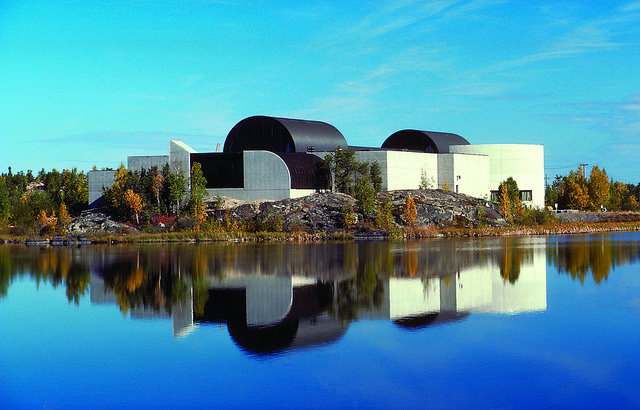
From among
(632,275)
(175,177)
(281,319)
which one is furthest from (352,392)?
(175,177)

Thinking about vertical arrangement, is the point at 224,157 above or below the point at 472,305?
above

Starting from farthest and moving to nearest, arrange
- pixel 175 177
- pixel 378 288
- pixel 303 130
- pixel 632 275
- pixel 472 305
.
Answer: pixel 303 130, pixel 175 177, pixel 632 275, pixel 378 288, pixel 472 305

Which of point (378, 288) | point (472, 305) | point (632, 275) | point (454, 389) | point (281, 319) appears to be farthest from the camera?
point (632, 275)

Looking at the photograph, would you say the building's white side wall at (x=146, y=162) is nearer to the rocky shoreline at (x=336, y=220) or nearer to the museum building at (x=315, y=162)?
the museum building at (x=315, y=162)

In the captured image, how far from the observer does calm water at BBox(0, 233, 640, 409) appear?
11.2m

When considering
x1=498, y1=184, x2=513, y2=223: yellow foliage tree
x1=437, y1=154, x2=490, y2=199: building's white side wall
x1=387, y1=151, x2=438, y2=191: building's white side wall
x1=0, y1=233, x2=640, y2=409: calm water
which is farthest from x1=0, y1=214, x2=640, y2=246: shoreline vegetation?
x1=0, y1=233, x2=640, y2=409: calm water

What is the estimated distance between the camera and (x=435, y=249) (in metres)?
37.1

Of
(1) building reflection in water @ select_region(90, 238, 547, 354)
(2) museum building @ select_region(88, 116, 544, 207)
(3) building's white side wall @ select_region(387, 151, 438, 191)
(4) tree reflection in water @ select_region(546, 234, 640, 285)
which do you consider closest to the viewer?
(1) building reflection in water @ select_region(90, 238, 547, 354)

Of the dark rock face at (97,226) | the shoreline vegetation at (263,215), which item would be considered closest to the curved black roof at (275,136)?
the shoreline vegetation at (263,215)

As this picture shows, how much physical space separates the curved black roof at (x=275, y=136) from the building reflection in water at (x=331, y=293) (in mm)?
32767

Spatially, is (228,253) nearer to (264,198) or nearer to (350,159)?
(264,198)

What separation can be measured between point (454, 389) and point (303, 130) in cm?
5666

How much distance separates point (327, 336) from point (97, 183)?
160 ft

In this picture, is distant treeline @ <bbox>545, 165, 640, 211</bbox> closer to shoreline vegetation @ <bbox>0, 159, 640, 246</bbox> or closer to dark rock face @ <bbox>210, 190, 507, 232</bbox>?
shoreline vegetation @ <bbox>0, 159, 640, 246</bbox>
